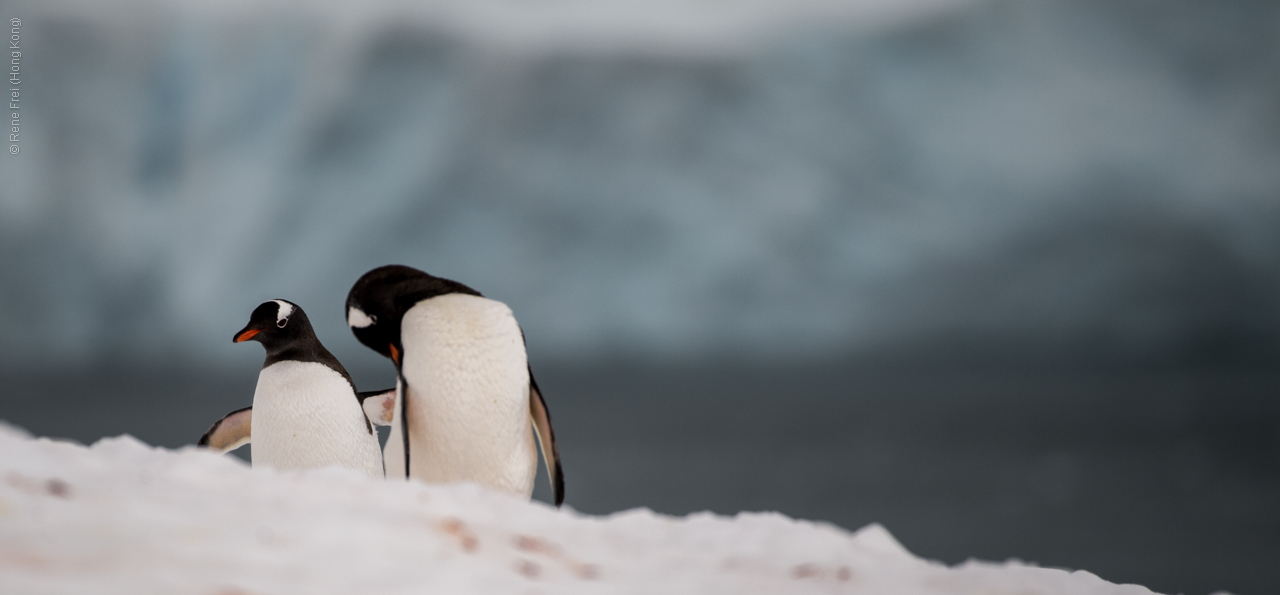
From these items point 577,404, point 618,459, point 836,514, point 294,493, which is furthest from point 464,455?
point 577,404

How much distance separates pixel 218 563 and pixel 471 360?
156 centimetres

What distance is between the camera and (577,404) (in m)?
74.9

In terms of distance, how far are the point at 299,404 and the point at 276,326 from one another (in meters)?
0.35

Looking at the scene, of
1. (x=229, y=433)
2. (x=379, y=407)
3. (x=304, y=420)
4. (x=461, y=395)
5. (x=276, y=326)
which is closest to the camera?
(x=461, y=395)

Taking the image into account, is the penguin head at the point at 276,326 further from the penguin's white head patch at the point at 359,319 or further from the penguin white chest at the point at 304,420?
the penguin's white head patch at the point at 359,319

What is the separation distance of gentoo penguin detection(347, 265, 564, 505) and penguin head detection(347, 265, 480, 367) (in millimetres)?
20

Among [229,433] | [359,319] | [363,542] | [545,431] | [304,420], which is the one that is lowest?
[363,542]

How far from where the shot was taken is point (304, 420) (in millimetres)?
3617

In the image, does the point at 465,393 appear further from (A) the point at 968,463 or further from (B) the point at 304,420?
(A) the point at 968,463

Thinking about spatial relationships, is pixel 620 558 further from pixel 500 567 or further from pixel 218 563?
pixel 218 563

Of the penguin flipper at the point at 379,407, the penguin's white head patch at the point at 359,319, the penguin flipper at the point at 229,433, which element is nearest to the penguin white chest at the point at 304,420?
the penguin flipper at the point at 379,407


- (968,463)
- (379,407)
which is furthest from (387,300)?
(968,463)

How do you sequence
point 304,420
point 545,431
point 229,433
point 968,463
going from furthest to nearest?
point 968,463 < point 229,433 < point 304,420 < point 545,431

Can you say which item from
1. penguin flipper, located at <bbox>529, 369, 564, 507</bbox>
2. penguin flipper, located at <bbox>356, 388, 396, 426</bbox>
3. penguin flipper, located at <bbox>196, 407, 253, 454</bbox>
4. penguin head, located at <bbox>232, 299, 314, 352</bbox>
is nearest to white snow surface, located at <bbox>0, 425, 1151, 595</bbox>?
penguin flipper, located at <bbox>529, 369, 564, 507</bbox>
